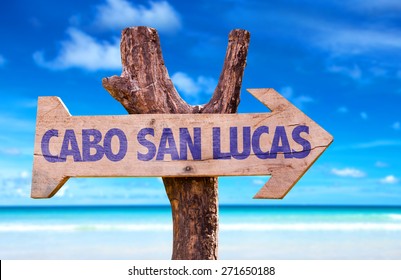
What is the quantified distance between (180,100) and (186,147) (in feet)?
1.49

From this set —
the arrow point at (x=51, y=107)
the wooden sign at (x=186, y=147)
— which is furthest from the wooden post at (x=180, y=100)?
the arrow point at (x=51, y=107)

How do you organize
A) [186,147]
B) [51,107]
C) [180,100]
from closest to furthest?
1. [186,147]
2. [51,107]
3. [180,100]

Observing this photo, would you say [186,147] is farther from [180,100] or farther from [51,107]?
[51,107]

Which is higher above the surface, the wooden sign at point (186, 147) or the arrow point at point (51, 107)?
the arrow point at point (51, 107)

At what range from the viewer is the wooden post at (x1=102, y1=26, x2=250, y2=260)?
3338 mm

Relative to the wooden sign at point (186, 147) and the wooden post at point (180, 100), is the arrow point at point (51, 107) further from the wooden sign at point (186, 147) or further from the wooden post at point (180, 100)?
the wooden post at point (180, 100)

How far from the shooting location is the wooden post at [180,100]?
11.0 feet

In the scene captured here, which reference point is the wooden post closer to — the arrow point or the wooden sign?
the wooden sign

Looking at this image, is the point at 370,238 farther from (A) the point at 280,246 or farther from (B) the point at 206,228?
(B) the point at 206,228

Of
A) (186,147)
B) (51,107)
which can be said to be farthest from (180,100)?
(51,107)

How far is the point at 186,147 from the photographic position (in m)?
3.22

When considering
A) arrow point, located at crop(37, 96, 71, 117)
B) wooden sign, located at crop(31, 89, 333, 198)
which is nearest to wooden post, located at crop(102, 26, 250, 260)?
wooden sign, located at crop(31, 89, 333, 198)

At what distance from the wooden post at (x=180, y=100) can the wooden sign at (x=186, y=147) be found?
207 millimetres
